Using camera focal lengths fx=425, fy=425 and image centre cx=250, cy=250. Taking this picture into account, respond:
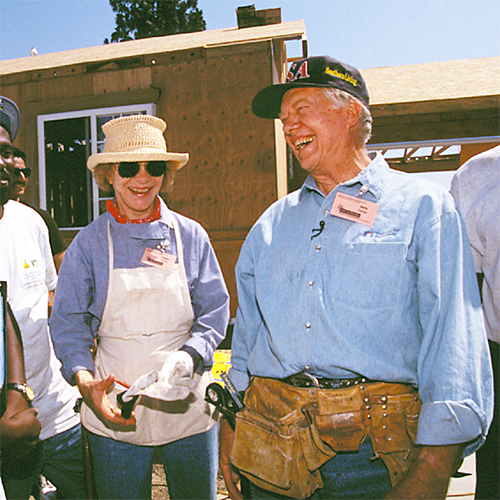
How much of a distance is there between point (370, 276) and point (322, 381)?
0.40m

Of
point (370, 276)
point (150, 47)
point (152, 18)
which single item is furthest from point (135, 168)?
point (152, 18)

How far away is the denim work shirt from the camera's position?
1.28 meters

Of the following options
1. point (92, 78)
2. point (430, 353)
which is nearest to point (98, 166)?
point (430, 353)

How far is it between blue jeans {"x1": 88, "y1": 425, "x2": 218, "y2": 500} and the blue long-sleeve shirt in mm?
370

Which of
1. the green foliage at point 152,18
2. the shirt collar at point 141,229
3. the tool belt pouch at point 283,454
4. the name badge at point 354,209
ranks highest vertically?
the green foliage at point 152,18

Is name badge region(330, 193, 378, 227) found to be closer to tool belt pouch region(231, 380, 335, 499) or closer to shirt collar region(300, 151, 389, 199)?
shirt collar region(300, 151, 389, 199)

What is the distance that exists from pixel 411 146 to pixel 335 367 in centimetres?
690

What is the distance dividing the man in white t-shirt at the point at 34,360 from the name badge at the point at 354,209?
156cm

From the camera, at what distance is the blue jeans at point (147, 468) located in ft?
6.44

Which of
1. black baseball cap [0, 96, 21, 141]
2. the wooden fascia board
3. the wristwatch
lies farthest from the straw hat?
the wooden fascia board

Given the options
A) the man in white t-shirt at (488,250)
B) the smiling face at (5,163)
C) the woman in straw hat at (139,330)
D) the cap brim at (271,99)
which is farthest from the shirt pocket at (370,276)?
the smiling face at (5,163)

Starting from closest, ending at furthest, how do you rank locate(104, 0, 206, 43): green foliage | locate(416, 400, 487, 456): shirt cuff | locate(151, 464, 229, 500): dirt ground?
locate(416, 400, 487, 456): shirt cuff, locate(151, 464, 229, 500): dirt ground, locate(104, 0, 206, 43): green foliage

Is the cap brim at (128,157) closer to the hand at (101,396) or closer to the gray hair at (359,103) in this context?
the gray hair at (359,103)

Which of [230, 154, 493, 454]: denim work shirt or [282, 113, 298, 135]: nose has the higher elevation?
[282, 113, 298, 135]: nose
